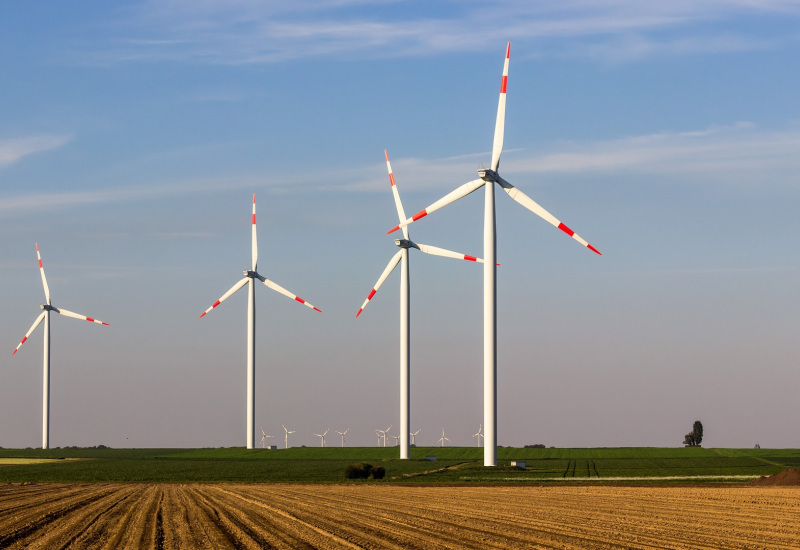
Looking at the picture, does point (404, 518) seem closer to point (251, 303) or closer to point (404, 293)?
point (404, 293)

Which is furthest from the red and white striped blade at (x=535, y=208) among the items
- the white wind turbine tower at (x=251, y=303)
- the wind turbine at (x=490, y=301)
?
the white wind turbine tower at (x=251, y=303)

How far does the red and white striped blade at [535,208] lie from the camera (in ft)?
272

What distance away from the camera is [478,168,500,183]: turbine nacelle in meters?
98.9

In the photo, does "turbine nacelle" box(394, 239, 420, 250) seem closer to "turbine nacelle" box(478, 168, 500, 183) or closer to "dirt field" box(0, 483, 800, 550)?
"turbine nacelle" box(478, 168, 500, 183)

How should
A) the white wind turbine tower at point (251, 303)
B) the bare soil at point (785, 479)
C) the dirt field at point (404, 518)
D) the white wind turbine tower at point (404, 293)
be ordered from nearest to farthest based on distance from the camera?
the dirt field at point (404, 518) → the bare soil at point (785, 479) → the white wind turbine tower at point (404, 293) → the white wind turbine tower at point (251, 303)

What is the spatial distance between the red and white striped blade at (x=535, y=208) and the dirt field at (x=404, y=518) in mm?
21571

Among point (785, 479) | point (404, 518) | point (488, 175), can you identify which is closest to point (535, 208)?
point (488, 175)

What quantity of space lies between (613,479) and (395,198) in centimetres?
4838

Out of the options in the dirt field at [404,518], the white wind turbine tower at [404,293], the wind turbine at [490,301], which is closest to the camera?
the dirt field at [404,518]

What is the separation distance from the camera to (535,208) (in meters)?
93.1

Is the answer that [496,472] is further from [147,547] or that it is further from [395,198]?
[147,547]

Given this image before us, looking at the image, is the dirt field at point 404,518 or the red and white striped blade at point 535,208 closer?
the dirt field at point 404,518

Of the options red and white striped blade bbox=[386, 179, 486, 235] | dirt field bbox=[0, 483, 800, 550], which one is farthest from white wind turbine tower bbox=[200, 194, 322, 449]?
dirt field bbox=[0, 483, 800, 550]

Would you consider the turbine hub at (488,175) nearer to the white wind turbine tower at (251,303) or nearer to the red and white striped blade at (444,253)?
the red and white striped blade at (444,253)
